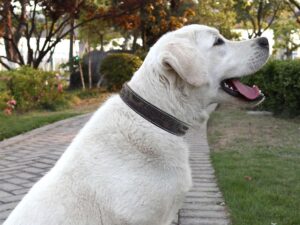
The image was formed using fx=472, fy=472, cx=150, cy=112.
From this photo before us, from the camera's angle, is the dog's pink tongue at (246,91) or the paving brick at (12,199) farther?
the paving brick at (12,199)

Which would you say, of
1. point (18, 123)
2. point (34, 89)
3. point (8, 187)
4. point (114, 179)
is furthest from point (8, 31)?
point (114, 179)

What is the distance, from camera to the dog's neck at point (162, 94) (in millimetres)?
2926

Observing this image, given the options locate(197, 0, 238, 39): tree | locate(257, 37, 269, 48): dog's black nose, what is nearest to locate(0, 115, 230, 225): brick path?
locate(257, 37, 269, 48): dog's black nose

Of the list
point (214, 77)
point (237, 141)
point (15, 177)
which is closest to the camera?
point (214, 77)

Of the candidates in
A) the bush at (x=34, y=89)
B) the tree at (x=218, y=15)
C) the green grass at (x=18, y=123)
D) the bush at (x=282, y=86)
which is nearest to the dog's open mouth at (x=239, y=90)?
the green grass at (x=18, y=123)

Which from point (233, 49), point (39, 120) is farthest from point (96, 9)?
point (233, 49)

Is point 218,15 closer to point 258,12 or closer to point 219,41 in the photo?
point 258,12

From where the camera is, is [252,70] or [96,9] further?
[96,9]

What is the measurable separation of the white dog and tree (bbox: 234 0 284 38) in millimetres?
29853

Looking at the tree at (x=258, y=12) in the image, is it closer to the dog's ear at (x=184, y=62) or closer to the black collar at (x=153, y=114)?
the dog's ear at (x=184, y=62)

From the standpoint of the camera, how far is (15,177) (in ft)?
20.5

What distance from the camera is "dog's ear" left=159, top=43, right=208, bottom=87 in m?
2.87

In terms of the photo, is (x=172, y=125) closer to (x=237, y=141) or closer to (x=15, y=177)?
(x=15, y=177)

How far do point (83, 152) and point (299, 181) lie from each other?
12.6 feet
